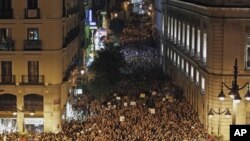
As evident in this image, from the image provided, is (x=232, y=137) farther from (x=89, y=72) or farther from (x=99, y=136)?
(x=89, y=72)

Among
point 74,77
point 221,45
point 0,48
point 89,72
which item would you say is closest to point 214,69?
point 221,45

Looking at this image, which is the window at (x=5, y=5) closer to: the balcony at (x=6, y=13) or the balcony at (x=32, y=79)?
the balcony at (x=6, y=13)

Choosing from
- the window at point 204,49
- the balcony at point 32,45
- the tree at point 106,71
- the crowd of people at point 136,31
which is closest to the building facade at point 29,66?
the balcony at point 32,45

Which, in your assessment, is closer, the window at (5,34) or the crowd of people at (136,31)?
the window at (5,34)

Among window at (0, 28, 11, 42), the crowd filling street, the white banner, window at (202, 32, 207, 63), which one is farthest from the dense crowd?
window at (0, 28, 11, 42)

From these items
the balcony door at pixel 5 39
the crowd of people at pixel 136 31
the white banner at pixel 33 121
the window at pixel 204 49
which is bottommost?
the crowd of people at pixel 136 31

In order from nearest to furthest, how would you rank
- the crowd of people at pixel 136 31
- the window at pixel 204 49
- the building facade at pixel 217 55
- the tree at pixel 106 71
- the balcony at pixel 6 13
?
the building facade at pixel 217 55
the balcony at pixel 6 13
the window at pixel 204 49
the tree at pixel 106 71
the crowd of people at pixel 136 31
